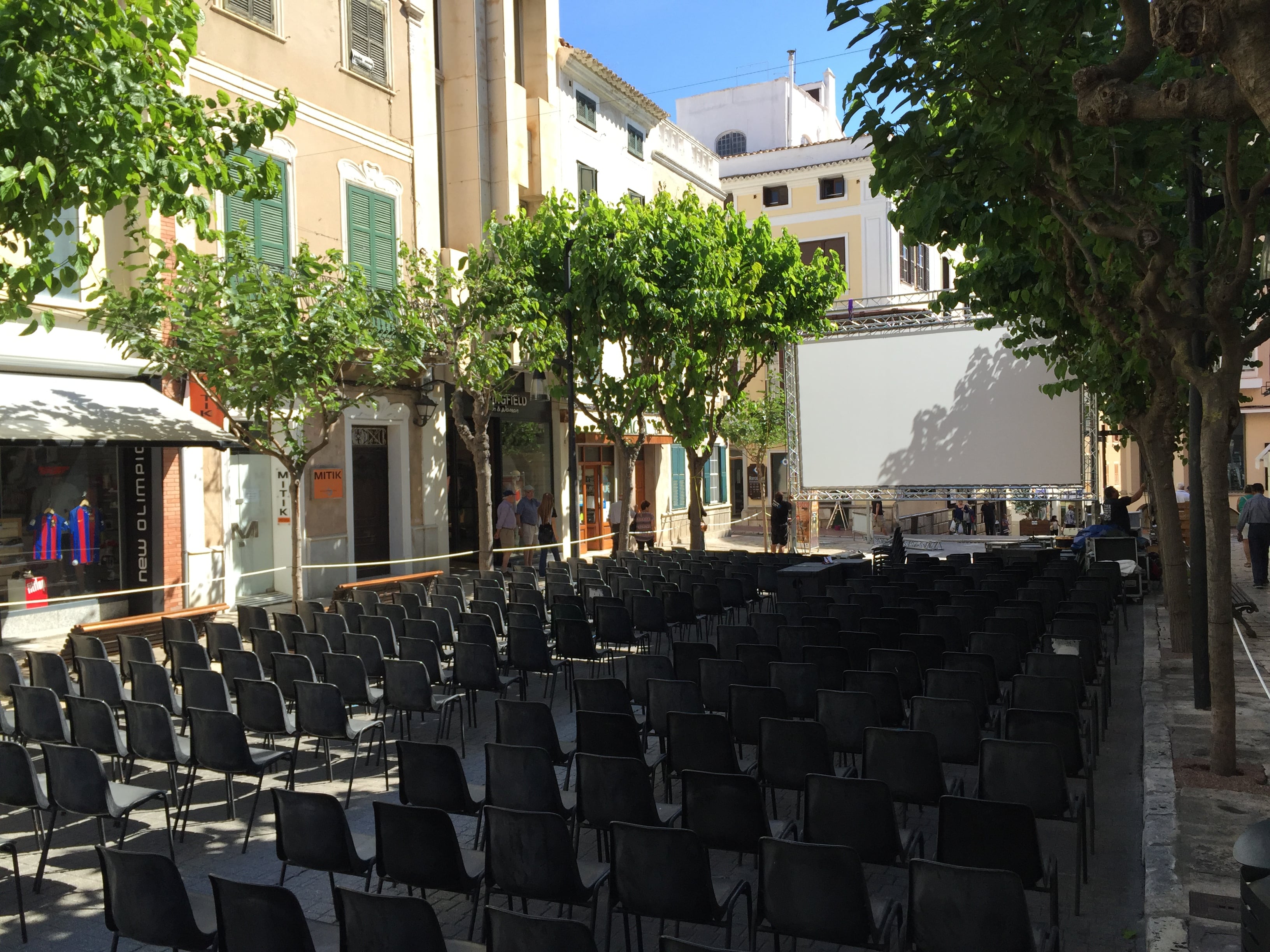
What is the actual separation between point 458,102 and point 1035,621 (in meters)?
16.2

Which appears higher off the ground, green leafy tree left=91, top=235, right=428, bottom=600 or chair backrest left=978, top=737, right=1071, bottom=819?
green leafy tree left=91, top=235, right=428, bottom=600

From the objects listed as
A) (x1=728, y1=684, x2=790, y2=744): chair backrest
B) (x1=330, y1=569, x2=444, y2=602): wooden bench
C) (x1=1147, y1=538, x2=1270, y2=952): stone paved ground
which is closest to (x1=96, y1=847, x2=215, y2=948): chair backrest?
(x1=728, y1=684, x2=790, y2=744): chair backrest

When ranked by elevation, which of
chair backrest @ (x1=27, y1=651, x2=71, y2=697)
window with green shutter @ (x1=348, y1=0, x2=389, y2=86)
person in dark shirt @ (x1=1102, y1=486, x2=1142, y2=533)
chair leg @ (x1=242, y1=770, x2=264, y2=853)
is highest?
window with green shutter @ (x1=348, y1=0, x2=389, y2=86)

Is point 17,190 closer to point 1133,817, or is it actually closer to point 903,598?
point 1133,817

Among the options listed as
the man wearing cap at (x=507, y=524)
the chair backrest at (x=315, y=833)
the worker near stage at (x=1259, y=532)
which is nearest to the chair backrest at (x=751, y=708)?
the chair backrest at (x=315, y=833)

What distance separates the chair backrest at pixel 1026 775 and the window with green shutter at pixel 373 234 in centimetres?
1384

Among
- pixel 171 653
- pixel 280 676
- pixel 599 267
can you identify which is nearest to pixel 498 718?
pixel 280 676

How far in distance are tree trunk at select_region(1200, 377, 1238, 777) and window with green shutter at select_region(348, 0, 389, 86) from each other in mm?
15262

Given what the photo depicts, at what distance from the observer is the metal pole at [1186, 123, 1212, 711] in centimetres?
715

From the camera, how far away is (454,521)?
21.0 metres

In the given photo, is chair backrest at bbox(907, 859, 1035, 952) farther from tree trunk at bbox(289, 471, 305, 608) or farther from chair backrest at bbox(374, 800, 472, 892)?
tree trunk at bbox(289, 471, 305, 608)

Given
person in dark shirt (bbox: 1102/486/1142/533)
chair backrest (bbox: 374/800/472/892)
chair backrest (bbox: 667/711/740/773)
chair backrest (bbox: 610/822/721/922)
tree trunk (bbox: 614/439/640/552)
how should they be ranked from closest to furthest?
chair backrest (bbox: 610/822/721/922) → chair backrest (bbox: 374/800/472/892) → chair backrest (bbox: 667/711/740/773) → person in dark shirt (bbox: 1102/486/1142/533) → tree trunk (bbox: 614/439/640/552)

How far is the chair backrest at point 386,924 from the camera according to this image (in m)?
3.70

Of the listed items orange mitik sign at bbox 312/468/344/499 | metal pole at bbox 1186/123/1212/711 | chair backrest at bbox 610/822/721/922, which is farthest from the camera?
orange mitik sign at bbox 312/468/344/499
